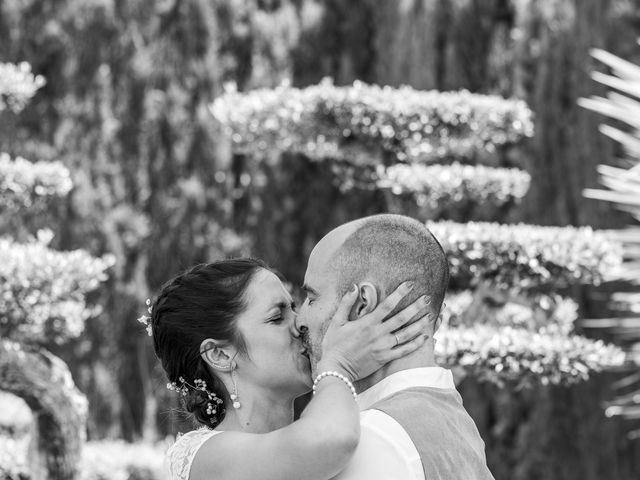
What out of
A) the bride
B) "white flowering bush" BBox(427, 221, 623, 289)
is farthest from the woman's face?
"white flowering bush" BBox(427, 221, 623, 289)

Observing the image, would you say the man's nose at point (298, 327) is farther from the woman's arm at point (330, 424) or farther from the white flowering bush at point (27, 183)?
the white flowering bush at point (27, 183)

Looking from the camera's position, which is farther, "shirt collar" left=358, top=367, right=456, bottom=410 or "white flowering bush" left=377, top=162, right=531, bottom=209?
"white flowering bush" left=377, top=162, right=531, bottom=209

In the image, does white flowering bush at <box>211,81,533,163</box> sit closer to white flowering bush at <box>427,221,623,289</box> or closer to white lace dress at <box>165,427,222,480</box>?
white flowering bush at <box>427,221,623,289</box>

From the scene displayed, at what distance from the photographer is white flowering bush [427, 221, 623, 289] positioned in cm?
440

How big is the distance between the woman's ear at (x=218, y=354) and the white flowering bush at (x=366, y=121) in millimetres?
2129

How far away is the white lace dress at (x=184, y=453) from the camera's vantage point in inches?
99.3

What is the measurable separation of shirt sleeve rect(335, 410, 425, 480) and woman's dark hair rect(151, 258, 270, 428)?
0.70 m

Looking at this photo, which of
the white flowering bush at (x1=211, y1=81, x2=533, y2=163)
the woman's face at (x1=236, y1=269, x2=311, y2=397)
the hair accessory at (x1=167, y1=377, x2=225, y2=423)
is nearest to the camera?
the woman's face at (x1=236, y1=269, x2=311, y2=397)

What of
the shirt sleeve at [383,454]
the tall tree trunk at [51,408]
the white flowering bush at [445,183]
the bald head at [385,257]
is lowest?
the tall tree trunk at [51,408]

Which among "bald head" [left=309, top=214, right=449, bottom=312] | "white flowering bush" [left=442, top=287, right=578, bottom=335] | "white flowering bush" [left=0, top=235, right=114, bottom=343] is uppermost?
"bald head" [left=309, top=214, right=449, bottom=312]

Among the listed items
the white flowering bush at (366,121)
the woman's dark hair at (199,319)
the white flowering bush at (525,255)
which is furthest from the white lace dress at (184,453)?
the white flowering bush at (366,121)

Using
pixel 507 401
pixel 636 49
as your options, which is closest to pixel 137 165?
pixel 507 401

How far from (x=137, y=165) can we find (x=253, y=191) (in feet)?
2.28

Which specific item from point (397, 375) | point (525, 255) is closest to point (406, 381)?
point (397, 375)
